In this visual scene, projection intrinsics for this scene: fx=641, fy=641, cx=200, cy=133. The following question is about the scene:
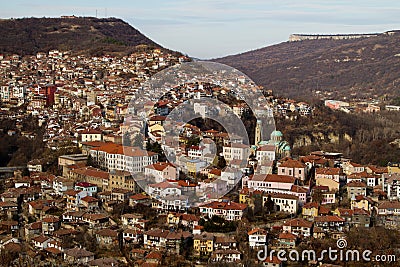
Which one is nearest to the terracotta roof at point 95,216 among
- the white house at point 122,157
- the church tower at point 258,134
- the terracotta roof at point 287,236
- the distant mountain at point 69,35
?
the white house at point 122,157

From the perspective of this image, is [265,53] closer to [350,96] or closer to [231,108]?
[350,96]

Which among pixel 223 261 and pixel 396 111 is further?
pixel 396 111

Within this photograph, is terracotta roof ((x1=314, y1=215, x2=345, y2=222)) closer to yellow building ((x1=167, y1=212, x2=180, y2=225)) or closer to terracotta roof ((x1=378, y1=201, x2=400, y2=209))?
terracotta roof ((x1=378, y1=201, x2=400, y2=209))

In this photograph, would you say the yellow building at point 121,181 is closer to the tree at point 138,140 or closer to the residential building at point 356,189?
the tree at point 138,140

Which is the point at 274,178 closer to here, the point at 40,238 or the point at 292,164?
the point at 292,164

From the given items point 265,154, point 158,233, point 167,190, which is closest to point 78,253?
point 158,233

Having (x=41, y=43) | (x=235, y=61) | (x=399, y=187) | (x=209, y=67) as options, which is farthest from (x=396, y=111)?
(x=235, y=61)

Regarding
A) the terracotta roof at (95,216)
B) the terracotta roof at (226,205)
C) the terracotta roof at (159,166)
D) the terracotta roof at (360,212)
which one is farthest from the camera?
the terracotta roof at (159,166)
